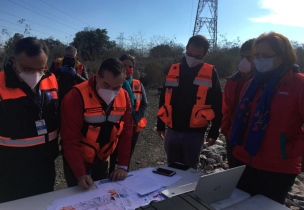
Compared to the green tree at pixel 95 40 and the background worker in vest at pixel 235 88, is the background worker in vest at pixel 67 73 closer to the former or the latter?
the background worker in vest at pixel 235 88

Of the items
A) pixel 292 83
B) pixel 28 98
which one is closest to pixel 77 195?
pixel 28 98

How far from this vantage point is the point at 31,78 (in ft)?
5.88

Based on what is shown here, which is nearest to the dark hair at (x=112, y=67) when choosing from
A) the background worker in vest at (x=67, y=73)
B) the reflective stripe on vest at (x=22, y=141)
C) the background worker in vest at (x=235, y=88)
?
the reflective stripe on vest at (x=22, y=141)

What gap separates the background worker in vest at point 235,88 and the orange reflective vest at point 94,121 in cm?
137

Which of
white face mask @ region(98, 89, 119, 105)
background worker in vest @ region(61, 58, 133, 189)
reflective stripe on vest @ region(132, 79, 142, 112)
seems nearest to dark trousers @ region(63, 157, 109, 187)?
background worker in vest @ region(61, 58, 133, 189)

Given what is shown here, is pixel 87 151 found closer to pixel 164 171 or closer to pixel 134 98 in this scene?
pixel 164 171

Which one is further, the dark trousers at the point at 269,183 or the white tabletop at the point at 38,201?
the dark trousers at the point at 269,183

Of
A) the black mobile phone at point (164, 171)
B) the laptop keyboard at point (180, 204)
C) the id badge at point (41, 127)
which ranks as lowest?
the black mobile phone at point (164, 171)

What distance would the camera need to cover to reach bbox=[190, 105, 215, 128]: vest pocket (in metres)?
2.51

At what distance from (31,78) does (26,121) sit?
35 centimetres

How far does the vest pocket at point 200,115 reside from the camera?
2506mm

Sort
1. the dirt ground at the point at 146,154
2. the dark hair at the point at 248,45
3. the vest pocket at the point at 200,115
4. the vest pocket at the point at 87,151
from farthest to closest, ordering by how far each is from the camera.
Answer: the dirt ground at the point at 146,154 < the dark hair at the point at 248,45 < the vest pocket at the point at 200,115 < the vest pocket at the point at 87,151

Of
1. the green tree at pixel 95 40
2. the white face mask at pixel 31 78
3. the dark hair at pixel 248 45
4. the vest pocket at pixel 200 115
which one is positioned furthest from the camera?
the green tree at pixel 95 40

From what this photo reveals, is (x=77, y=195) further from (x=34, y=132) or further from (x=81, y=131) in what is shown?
(x=34, y=132)
